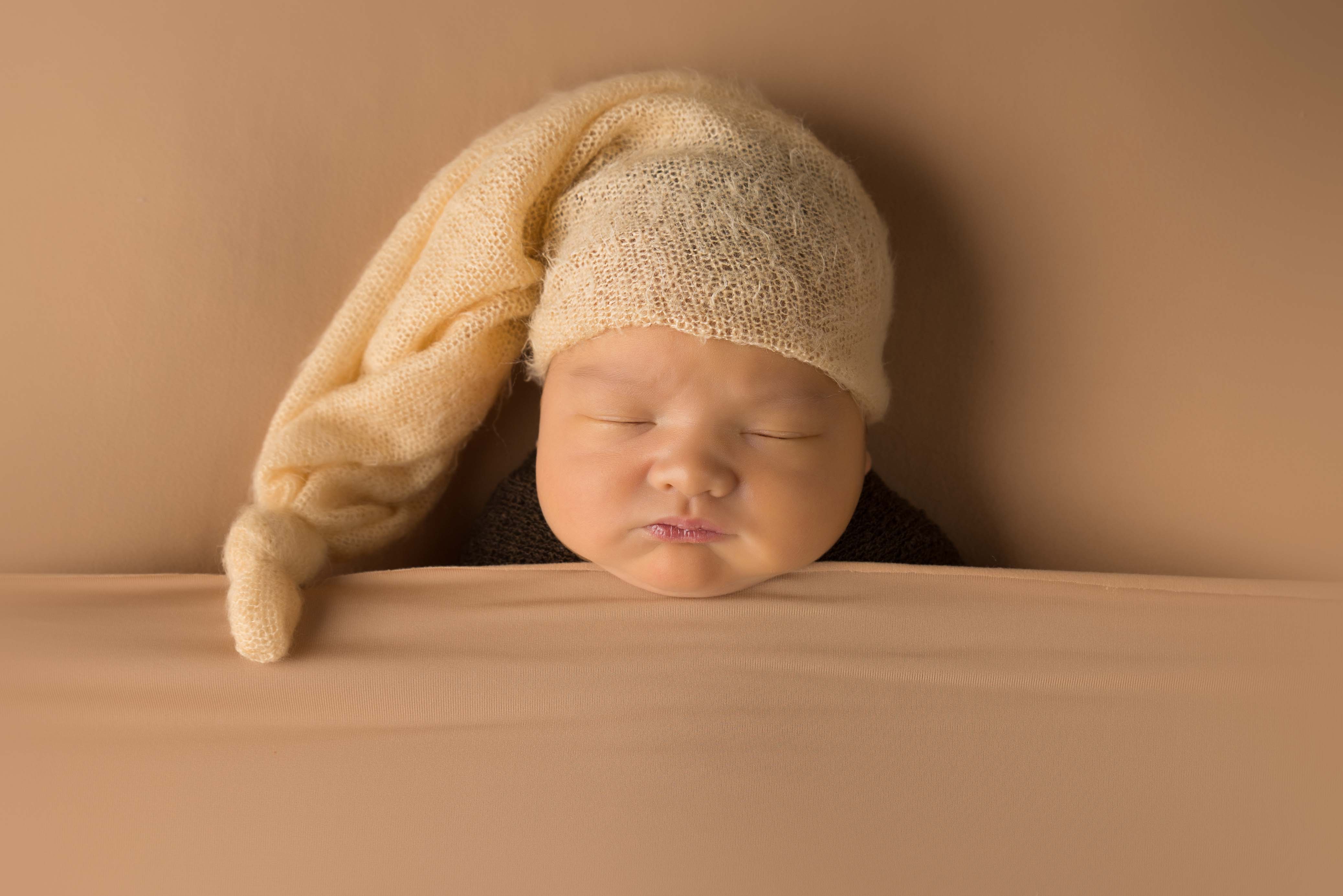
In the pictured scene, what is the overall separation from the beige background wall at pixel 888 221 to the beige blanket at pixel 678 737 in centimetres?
16

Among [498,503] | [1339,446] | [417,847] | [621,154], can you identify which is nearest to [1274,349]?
[1339,446]

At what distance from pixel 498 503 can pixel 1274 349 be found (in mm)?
873

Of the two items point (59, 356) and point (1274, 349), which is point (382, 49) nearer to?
point (59, 356)

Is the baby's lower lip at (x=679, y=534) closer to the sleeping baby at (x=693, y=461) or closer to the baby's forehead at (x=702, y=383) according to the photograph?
the sleeping baby at (x=693, y=461)

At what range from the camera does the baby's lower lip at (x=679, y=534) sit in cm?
88

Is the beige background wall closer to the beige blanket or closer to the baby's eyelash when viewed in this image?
the beige blanket

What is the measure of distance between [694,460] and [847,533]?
29cm

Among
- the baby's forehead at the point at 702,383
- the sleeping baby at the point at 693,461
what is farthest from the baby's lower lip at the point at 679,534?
the baby's forehead at the point at 702,383

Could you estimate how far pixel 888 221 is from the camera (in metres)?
1.16

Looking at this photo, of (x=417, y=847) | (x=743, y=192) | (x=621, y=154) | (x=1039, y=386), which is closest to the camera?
(x=417, y=847)

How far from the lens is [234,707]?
2.84ft

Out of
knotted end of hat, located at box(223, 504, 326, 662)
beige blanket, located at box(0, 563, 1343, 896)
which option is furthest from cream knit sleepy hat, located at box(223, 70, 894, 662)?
beige blanket, located at box(0, 563, 1343, 896)

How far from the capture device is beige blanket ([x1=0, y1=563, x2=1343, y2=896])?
0.81 m

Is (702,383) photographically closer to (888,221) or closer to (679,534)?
(679,534)
